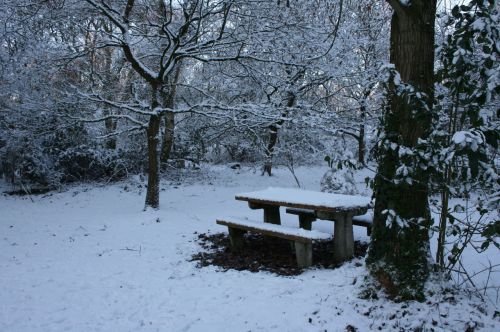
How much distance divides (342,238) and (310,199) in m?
0.72

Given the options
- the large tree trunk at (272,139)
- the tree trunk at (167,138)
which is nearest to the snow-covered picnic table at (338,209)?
the large tree trunk at (272,139)

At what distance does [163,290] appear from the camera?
5020mm

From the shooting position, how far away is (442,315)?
360cm

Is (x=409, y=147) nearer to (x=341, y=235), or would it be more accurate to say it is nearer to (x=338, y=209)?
(x=338, y=209)

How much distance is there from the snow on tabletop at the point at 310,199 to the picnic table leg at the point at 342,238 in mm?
196

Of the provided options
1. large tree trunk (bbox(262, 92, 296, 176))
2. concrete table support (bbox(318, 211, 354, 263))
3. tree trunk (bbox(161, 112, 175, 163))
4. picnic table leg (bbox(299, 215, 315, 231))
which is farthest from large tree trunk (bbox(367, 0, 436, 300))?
tree trunk (bbox(161, 112, 175, 163))

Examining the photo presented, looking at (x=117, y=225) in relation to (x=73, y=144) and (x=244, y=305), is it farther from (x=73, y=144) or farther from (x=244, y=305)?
(x=73, y=144)

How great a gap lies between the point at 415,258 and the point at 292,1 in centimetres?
817

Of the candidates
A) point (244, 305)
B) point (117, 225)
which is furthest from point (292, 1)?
point (244, 305)

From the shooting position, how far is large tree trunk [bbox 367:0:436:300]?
3.88 m

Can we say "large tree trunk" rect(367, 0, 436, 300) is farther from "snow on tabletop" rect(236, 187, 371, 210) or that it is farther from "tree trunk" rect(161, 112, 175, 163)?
"tree trunk" rect(161, 112, 175, 163)

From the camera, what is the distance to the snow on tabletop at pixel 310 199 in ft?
18.0

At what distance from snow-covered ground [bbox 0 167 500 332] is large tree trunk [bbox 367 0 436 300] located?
0.94ft

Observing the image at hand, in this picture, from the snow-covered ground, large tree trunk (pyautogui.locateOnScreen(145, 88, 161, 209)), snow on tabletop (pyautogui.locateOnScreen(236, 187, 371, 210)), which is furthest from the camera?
large tree trunk (pyautogui.locateOnScreen(145, 88, 161, 209))
